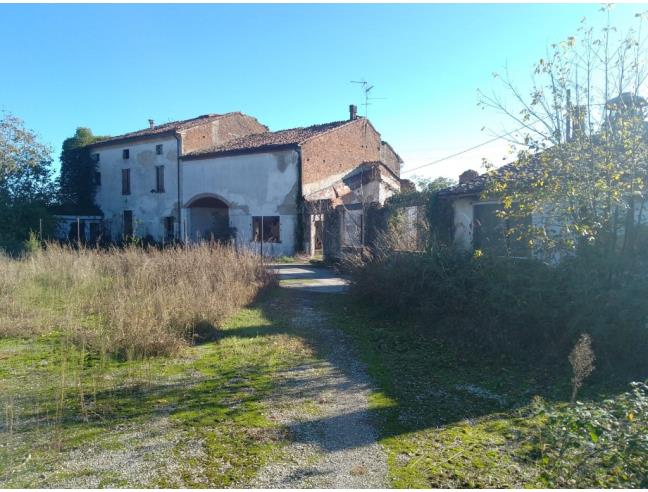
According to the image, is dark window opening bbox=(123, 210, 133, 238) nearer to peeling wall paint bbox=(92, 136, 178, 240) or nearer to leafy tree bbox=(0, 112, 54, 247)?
peeling wall paint bbox=(92, 136, 178, 240)

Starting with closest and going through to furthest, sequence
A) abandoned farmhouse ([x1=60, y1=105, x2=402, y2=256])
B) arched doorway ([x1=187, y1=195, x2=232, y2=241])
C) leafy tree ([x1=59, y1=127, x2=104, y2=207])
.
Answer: abandoned farmhouse ([x1=60, y1=105, x2=402, y2=256])
arched doorway ([x1=187, y1=195, x2=232, y2=241])
leafy tree ([x1=59, y1=127, x2=104, y2=207])

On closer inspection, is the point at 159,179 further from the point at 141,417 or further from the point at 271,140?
the point at 141,417

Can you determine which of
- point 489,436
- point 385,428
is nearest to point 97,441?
point 385,428

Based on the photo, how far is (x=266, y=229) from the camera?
24.6 metres

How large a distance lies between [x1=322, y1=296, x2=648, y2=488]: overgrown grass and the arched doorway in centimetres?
2145

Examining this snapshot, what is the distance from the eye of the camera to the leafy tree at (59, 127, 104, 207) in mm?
32781

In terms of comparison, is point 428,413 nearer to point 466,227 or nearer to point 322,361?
point 322,361

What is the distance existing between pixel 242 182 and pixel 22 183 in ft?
40.2

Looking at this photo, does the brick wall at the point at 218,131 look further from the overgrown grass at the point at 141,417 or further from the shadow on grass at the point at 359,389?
the shadow on grass at the point at 359,389

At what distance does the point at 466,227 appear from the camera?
49.1ft

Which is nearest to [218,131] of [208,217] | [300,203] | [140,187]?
[208,217]

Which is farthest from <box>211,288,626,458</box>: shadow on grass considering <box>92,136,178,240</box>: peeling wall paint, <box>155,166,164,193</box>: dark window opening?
<box>155,166,164,193</box>: dark window opening

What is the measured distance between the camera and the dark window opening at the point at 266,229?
79.0 ft

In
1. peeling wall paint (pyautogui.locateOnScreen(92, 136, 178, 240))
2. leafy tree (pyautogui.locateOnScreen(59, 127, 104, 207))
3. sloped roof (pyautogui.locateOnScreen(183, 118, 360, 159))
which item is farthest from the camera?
leafy tree (pyautogui.locateOnScreen(59, 127, 104, 207))
